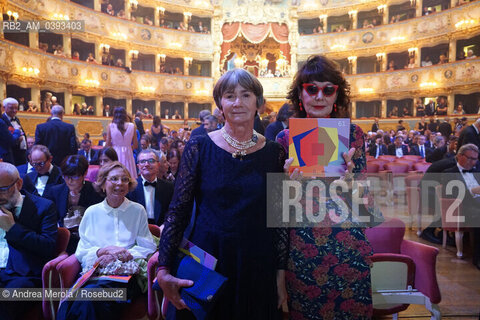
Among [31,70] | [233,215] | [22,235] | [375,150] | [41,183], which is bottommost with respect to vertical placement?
[22,235]

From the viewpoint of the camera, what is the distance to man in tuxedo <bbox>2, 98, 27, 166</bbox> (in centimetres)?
525

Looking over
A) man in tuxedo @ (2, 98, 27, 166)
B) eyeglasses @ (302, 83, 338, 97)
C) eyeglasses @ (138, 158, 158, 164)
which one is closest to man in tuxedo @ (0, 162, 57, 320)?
eyeglasses @ (138, 158, 158, 164)

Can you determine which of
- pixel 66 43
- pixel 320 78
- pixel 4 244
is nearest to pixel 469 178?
pixel 320 78

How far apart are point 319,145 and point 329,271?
55 centimetres

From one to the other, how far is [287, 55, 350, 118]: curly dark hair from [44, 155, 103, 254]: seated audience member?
229cm

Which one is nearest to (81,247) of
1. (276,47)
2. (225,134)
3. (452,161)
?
(225,134)

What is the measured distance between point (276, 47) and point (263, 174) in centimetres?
2283

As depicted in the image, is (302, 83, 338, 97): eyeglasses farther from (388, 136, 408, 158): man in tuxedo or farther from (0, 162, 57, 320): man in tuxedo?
(388, 136, 408, 158): man in tuxedo

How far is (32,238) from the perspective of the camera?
7.70 feet

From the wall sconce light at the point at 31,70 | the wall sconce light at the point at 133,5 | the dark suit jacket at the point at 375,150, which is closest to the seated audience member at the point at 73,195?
the dark suit jacket at the point at 375,150

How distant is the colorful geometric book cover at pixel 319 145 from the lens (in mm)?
1455

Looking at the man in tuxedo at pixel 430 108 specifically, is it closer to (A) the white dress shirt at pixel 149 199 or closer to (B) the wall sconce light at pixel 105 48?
(B) the wall sconce light at pixel 105 48

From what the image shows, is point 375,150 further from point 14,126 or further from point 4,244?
point 4,244

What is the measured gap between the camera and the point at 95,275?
234cm
